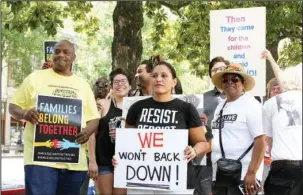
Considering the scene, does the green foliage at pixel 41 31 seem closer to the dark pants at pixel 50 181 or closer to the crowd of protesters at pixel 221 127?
the crowd of protesters at pixel 221 127

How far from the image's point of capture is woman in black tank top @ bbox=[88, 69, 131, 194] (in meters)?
6.99

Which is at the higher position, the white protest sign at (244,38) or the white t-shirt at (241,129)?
the white protest sign at (244,38)

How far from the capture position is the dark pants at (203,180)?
707 cm

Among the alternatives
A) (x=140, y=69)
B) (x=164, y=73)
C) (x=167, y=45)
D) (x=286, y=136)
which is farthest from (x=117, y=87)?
(x=167, y=45)

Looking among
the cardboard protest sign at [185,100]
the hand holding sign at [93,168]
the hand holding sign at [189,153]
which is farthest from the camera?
the hand holding sign at [93,168]

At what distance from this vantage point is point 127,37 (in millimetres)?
12273

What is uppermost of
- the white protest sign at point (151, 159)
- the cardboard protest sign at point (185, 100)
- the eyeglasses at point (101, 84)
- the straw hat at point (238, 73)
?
the straw hat at point (238, 73)

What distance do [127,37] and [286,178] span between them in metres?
7.04

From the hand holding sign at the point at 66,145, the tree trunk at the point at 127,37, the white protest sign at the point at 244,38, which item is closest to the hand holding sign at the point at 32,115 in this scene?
the hand holding sign at the point at 66,145

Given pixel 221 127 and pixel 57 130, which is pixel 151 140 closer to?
pixel 221 127

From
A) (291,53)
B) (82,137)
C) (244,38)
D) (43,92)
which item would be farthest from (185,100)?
(291,53)

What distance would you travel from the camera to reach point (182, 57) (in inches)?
862

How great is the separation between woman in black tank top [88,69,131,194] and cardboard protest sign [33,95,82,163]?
846 millimetres

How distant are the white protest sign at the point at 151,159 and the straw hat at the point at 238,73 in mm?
1102
